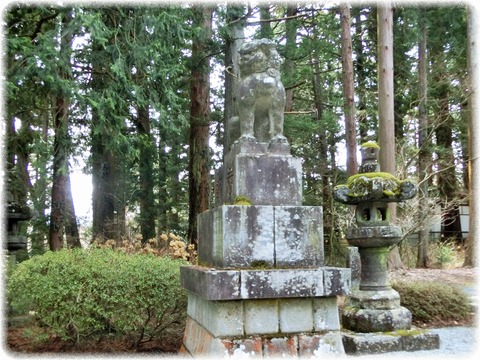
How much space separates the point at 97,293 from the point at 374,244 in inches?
147

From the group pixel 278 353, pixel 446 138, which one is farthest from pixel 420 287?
pixel 446 138

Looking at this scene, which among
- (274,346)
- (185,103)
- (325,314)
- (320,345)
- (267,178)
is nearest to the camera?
(274,346)

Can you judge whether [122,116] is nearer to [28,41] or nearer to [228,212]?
[28,41]

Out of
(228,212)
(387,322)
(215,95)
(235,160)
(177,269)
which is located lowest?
(387,322)

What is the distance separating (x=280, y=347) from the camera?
3.83m

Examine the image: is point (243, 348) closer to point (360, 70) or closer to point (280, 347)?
point (280, 347)

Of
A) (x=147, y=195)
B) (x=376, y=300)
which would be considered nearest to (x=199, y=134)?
(x=147, y=195)

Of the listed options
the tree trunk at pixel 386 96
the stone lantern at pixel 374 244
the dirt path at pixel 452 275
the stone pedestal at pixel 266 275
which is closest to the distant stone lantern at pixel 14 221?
the stone pedestal at pixel 266 275

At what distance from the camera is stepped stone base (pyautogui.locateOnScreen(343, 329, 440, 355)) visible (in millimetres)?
5379

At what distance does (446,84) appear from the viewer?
1720 centimetres

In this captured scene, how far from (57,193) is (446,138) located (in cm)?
1692

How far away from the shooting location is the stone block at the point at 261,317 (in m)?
3.85

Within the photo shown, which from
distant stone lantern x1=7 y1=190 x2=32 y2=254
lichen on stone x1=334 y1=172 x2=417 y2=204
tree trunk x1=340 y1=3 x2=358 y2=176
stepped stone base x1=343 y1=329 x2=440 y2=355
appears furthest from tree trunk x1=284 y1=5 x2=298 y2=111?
stepped stone base x1=343 y1=329 x2=440 y2=355

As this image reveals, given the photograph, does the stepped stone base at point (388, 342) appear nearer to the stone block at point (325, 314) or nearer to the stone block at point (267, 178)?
the stone block at point (325, 314)
